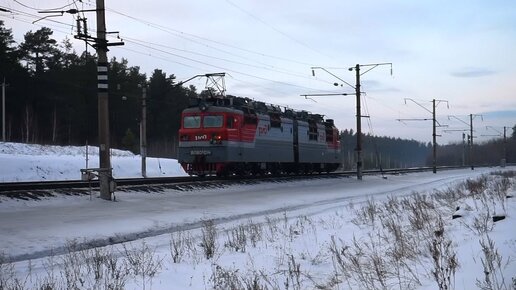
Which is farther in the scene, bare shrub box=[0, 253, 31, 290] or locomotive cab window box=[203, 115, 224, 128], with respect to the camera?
locomotive cab window box=[203, 115, 224, 128]

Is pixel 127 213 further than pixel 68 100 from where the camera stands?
No

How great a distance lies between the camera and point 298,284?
7.48 metres

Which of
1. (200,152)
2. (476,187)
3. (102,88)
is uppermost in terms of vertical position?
(102,88)

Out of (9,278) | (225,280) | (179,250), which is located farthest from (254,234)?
(9,278)

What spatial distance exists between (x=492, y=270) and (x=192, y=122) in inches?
987

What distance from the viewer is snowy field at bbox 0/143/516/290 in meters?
7.68

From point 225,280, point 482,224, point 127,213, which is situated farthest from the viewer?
point 127,213

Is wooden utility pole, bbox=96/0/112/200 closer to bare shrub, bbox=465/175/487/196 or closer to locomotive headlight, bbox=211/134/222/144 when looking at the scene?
locomotive headlight, bbox=211/134/222/144

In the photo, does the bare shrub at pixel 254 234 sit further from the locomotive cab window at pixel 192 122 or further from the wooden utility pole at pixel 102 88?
the locomotive cab window at pixel 192 122

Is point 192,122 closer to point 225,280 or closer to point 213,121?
point 213,121

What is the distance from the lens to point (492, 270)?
22.2 feet

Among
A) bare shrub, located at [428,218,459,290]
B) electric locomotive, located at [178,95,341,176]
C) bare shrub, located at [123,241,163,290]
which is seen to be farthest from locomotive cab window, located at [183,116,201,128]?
bare shrub, located at [428,218,459,290]

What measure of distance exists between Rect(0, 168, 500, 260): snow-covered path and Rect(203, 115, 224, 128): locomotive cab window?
206 inches

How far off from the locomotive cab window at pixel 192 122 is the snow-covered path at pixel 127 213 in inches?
247
